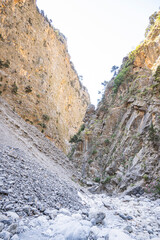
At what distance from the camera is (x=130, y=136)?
14461 millimetres

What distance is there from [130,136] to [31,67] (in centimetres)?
2506

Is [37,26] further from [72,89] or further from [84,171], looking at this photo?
[84,171]

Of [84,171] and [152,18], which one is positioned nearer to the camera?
[84,171]

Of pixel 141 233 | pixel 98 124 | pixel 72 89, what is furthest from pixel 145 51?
pixel 72 89

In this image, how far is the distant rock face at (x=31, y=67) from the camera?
24719mm

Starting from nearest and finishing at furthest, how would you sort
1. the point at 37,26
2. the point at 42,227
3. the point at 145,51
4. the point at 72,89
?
the point at 42,227
the point at 145,51
the point at 37,26
the point at 72,89

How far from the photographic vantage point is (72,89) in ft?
159

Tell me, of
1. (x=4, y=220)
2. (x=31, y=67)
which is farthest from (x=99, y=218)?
(x=31, y=67)

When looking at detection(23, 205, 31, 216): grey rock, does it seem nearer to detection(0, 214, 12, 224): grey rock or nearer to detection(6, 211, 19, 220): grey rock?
detection(6, 211, 19, 220): grey rock

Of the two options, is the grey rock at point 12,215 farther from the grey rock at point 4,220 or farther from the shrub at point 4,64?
the shrub at point 4,64

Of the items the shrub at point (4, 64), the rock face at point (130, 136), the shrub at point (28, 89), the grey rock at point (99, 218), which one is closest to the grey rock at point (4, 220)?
the grey rock at point (99, 218)

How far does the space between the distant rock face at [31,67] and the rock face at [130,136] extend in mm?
9230

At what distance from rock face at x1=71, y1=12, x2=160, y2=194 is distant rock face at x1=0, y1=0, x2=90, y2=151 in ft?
30.3

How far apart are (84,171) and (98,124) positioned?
26.6 feet
